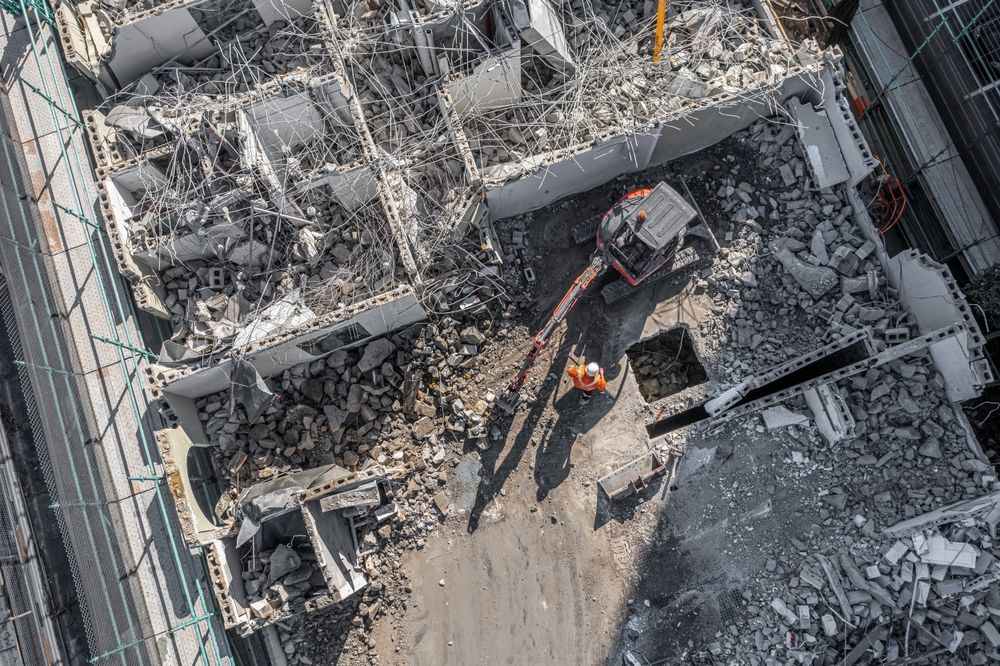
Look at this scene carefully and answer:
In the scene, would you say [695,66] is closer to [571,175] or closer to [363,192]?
[571,175]

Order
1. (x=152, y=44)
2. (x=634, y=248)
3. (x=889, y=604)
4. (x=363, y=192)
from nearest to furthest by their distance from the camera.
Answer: (x=889, y=604)
(x=634, y=248)
(x=363, y=192)
(x=152, y=44)

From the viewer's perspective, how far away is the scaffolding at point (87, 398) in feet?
34.3

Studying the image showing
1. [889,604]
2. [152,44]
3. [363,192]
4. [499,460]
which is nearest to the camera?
[889,604]

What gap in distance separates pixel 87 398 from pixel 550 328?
738 centimetres

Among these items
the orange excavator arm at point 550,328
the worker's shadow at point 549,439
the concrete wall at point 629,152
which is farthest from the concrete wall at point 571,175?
the worker's shadow at point 549,439

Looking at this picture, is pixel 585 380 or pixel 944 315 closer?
pixel 944 315

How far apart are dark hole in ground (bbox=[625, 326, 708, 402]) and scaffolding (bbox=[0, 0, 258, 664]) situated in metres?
7.84

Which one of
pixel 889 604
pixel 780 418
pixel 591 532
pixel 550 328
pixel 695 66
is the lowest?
pixel 889 604

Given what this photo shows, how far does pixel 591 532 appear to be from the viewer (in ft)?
36.0

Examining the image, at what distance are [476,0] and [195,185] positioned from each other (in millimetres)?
5272

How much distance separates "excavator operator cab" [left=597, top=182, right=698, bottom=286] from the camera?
10117 mm

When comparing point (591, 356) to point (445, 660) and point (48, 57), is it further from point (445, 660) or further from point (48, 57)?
point (48, 57)

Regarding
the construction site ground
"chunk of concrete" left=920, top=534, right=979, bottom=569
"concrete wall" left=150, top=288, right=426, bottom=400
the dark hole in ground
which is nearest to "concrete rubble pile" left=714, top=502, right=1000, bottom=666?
"chunk of concrete" left=920, top=534, right=979, bottom=569

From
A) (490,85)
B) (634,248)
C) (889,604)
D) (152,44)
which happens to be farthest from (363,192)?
(889,604)
